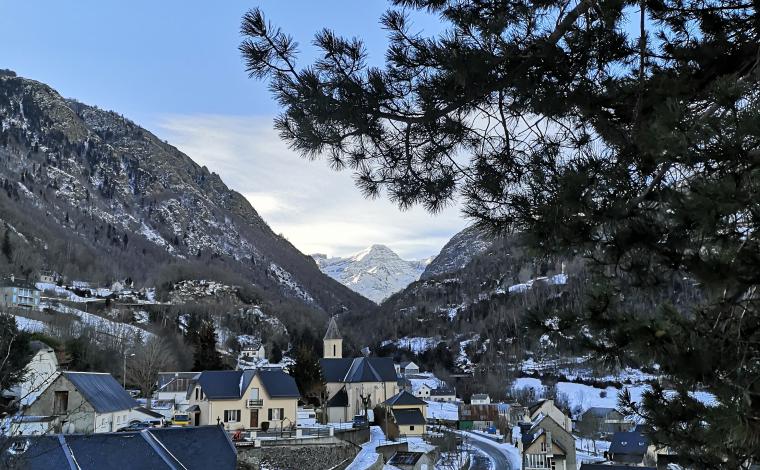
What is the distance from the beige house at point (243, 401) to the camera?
113ft

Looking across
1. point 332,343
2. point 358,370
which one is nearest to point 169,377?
point 358,370

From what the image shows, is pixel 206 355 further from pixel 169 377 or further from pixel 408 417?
pixel 408 417

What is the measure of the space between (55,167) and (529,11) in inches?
8024

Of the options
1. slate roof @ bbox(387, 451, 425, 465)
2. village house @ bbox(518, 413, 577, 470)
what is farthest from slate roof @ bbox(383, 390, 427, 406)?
slate roof @ bbox(387, 451, 425, 465)

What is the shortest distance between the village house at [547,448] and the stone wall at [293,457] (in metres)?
9.58

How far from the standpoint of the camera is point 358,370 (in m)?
52.6

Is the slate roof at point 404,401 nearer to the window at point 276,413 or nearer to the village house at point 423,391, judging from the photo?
the window at point 276,413

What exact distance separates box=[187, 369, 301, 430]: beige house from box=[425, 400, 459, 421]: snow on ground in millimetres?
23558

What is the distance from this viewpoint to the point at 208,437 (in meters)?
18.5

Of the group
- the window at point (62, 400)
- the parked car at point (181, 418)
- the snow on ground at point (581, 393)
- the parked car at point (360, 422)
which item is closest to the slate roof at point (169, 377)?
the parked car at point (181, 418)

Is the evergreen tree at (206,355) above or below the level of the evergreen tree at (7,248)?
below

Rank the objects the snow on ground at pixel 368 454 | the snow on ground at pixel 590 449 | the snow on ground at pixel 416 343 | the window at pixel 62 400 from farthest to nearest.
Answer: the snow on ground at pixel 416 343, the snow on ground at pixel 590 449, the snow on ground at pixel 368 454, the window at pixel 62 400

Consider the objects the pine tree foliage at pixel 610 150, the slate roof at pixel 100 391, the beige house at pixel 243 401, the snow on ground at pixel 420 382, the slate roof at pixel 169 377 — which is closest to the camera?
the pine tree foliage at pixel 610 150

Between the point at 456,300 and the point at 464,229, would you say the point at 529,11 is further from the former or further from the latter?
the point at 456,300
